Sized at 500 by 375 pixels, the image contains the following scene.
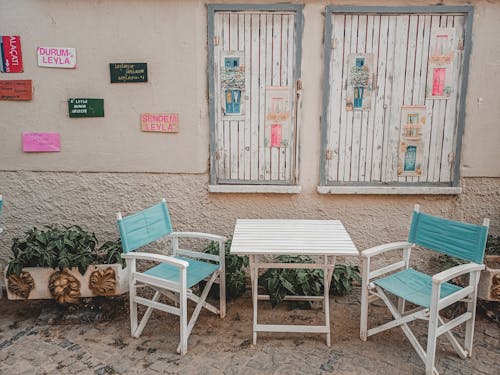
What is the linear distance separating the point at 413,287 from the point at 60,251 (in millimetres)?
3197

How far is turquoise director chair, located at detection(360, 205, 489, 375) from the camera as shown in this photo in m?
3.32

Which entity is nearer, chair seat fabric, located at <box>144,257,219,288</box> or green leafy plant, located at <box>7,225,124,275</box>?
chair seat fabric, located at <box>144,257,219,288</box>

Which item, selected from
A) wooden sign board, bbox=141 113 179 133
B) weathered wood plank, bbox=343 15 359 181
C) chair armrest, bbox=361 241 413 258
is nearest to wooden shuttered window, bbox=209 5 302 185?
wooden sign board, bbox=141 113 179 133

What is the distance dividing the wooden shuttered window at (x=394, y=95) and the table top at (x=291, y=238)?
0.75 meters

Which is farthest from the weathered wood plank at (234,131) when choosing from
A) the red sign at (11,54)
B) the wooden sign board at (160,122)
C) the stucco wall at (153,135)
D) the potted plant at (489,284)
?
the potted plant at (489,284)

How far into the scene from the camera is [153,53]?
4.53 meters

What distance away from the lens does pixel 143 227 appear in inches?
155

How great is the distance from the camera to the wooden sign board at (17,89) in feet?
15.1

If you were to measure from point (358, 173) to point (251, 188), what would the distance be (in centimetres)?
115

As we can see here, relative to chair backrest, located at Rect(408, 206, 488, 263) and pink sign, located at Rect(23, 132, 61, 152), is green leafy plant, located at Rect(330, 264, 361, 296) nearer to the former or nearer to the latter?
chair backrest, located at Rect(408, 206, 488, 263)

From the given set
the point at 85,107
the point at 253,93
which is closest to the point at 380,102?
the point at 253,93

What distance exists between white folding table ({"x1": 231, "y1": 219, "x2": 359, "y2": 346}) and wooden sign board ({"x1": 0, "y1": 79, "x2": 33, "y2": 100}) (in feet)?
8.52

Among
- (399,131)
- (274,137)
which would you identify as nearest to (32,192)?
(274,137)

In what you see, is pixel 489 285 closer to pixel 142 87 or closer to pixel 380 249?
pixel 380 249
